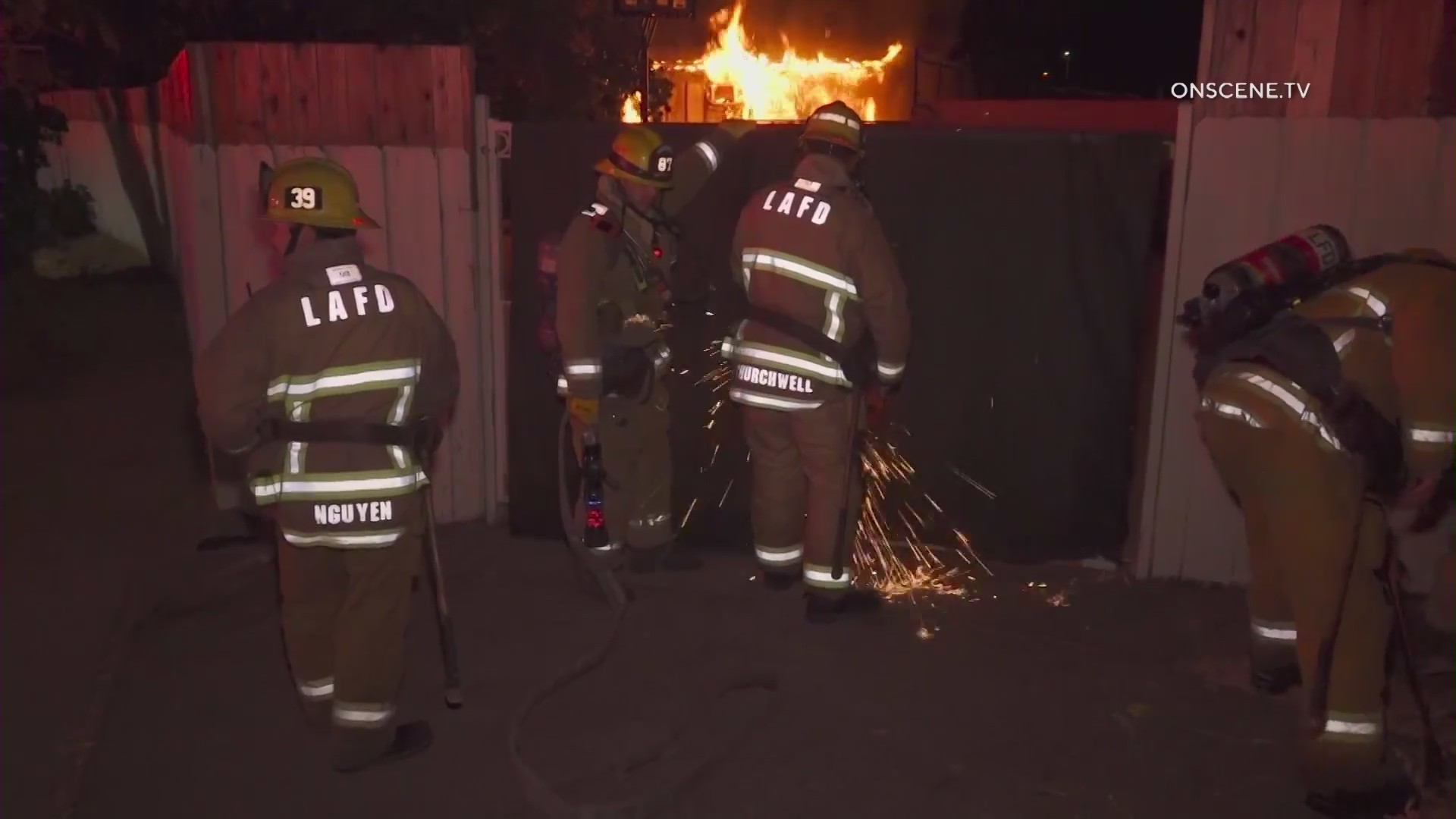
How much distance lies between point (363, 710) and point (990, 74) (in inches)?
1080

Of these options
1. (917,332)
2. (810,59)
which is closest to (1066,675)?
(917,332)

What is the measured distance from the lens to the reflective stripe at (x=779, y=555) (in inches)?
216


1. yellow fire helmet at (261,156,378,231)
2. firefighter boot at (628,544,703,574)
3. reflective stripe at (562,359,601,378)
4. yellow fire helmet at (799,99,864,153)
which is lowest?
firefighter boot at (628,544,703,574)

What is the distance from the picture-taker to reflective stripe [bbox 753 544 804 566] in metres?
5.48

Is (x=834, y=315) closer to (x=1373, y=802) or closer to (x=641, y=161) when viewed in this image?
(x=641, y=161)

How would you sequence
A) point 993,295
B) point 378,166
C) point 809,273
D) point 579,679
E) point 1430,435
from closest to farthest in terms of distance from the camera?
point 1430,435, point 579,679, point 809,273, point 993,295, point 378,166

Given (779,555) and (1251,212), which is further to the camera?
(779,555)

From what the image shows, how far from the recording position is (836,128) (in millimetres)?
5023

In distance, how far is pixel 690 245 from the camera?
583 centimetres

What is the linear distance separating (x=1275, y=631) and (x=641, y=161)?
3205 millimetres

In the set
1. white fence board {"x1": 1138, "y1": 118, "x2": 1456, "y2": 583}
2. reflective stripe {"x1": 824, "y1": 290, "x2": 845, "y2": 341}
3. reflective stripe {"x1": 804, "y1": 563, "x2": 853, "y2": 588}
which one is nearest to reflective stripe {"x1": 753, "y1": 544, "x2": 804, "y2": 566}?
reflective stripe {"x1": 804, "y1": 563, "x2": 853, "y2": 588}

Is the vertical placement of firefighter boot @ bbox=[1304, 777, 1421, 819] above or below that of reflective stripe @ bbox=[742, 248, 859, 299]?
below
